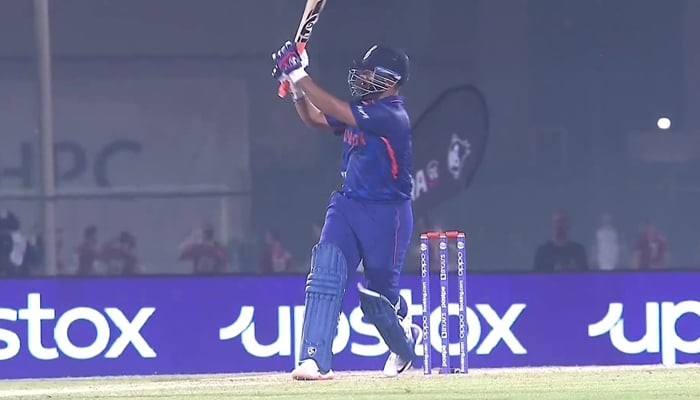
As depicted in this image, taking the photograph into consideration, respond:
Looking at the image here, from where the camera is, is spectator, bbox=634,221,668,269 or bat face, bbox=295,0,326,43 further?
spectator, bbox=634,221,668,269

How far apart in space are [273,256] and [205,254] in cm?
53

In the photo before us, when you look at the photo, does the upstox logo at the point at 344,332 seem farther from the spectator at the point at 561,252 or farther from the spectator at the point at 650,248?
the spectator at the point at 650,248

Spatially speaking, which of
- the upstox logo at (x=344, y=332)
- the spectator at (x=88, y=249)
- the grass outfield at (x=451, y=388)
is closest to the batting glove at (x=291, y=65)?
the grass outfield at (x=451, y=388)

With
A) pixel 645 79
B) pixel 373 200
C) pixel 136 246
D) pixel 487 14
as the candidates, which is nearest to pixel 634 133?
pixel 645 79

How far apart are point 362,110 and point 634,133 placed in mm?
5391

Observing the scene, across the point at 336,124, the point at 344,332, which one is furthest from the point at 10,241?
the point at 336,124

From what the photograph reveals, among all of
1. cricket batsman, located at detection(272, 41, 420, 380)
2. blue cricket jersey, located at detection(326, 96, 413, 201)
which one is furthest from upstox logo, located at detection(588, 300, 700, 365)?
blue cricket jersey, located at detection(326, 96, 413, 201)

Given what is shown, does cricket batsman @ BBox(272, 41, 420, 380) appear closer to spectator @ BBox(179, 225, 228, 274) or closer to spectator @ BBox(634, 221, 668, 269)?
spectator @ BBox(179, 225, 228, 274)

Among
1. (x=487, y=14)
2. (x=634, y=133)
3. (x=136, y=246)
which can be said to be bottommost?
(x=136, y=246)

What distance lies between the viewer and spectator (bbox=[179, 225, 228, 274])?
12.9 metres

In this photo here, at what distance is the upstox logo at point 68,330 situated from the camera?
12672 mm

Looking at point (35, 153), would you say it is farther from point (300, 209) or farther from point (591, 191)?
point (591, 191)

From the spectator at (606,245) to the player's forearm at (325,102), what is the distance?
17.7 ft

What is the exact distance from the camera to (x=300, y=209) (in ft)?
42.3
